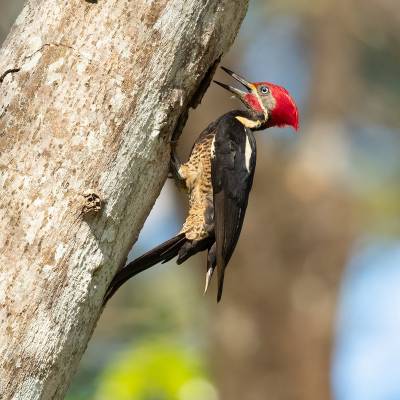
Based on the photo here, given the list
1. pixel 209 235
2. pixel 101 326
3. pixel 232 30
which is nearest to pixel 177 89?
pixel 232 30

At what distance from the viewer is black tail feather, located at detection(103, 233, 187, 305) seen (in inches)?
150

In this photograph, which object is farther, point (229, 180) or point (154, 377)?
point (154, 377)

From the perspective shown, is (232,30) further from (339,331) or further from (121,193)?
(339,331)

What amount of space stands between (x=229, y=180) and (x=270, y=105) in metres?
0.85

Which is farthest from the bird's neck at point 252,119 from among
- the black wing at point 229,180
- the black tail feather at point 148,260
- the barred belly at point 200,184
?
the black tail feather at point 148,260

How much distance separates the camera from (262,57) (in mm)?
13305

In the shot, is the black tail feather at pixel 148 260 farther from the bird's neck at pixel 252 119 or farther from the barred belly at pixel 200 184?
the bird's neck at pixel 252 119

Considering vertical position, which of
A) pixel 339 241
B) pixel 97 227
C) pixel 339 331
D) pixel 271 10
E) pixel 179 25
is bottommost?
pixel 339 331

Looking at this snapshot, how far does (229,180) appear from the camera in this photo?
4.99m

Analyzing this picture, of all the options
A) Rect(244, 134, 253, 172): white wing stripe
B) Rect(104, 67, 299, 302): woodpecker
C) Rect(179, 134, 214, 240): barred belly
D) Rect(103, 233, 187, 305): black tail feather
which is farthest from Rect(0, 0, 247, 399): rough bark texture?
Rect(244, 134, 253, 172): white wing stripe

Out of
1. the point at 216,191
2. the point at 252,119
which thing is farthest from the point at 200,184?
the point at 252,119

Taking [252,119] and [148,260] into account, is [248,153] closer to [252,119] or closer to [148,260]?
[252,119]

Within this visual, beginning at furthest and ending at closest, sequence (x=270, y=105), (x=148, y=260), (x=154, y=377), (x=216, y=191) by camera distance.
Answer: (x=154, y=377) < (x=270, y=105) < (x=216, y=191) < (x=148, y=260)

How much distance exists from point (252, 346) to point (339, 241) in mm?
1378
